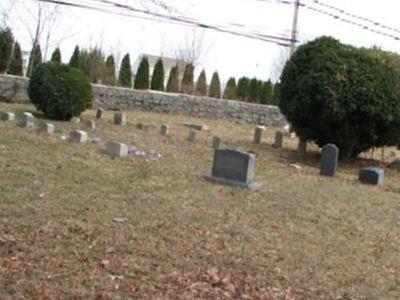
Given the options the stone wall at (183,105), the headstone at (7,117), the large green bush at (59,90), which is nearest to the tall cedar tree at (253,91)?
the stone wall at (183,105)

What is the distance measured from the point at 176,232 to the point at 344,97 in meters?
8.23

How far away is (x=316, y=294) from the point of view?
593cm

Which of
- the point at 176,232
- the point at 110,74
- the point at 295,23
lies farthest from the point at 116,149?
the point at 295,23

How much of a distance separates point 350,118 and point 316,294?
931 cm

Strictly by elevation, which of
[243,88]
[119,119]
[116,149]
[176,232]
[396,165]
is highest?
[243,88]

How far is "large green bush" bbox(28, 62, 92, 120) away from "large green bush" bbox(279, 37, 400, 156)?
5.37 m

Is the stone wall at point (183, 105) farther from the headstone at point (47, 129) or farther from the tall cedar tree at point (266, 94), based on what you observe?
the headstone at point (47, 129)

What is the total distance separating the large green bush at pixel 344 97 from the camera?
47.6 ft

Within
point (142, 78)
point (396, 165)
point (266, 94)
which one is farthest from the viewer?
point (266, 94)

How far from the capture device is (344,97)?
14.5 m

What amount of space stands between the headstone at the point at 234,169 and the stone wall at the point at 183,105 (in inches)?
594

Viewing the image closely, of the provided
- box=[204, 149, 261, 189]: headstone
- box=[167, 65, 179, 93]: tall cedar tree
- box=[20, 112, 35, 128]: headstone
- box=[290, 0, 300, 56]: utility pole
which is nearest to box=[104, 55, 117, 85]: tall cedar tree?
box=[167, 65, 179, 93]: tall cedar tree

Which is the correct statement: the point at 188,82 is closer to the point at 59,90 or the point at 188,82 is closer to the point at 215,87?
the point at 215,87

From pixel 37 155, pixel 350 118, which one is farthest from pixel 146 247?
pixel 350 118
